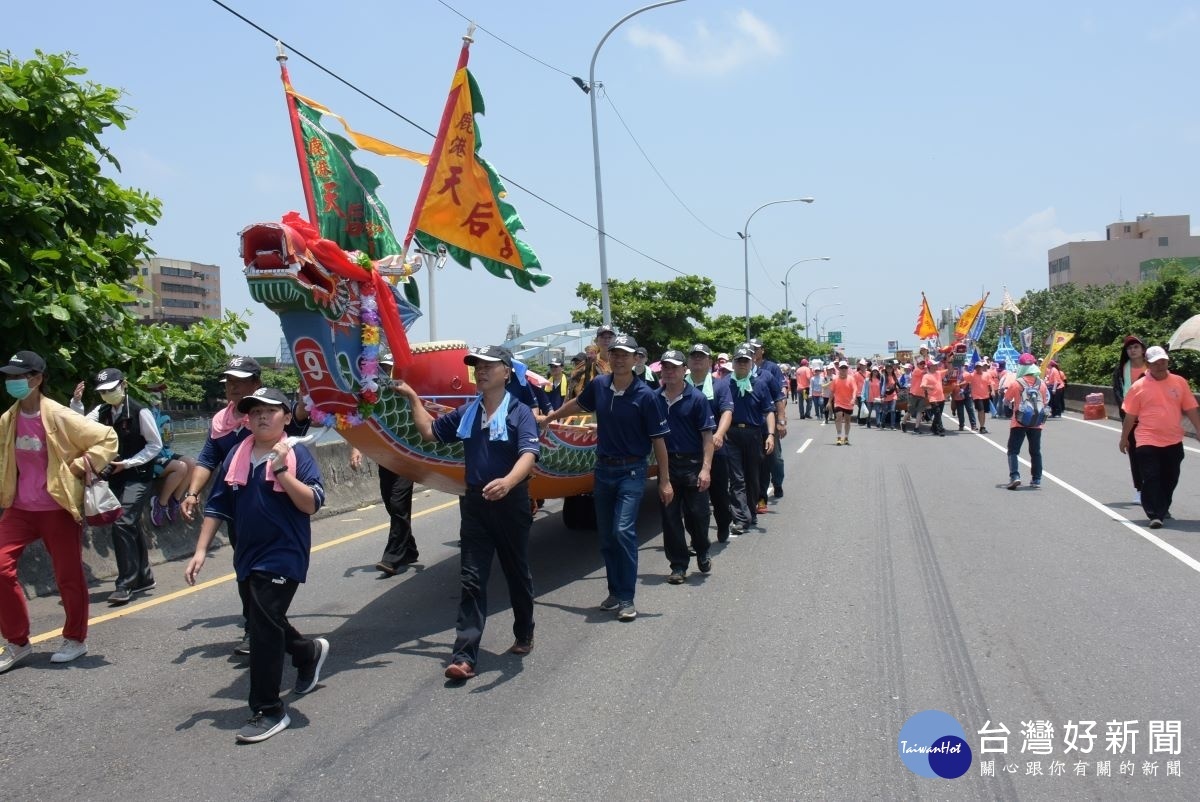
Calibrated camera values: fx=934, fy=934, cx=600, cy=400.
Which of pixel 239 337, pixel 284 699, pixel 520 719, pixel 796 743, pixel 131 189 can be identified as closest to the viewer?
pixel 796 743

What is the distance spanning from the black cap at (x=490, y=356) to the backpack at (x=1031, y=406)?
816 cm

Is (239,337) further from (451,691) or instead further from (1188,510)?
(1188,510)

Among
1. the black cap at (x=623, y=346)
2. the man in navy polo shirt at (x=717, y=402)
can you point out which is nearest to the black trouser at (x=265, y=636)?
the black cap at (x=623, y=346)

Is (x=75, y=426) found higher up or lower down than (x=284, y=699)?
higher up

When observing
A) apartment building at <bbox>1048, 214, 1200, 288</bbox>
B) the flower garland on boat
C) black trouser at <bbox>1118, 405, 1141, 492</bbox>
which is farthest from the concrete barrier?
apartment building at <bbox>1048, 214, 1200, 288</bbox>

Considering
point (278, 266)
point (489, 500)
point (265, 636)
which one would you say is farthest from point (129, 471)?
point (489, 500)

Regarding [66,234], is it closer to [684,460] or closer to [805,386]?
[684,460]

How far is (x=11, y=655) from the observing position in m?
5.36

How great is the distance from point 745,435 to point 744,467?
38cm

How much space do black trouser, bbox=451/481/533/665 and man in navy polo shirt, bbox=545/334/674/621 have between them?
0.99m

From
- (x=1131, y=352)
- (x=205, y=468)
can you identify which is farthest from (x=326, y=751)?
(x=1131, y=352)

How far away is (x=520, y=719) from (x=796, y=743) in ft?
4.22

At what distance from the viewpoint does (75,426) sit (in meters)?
5.49

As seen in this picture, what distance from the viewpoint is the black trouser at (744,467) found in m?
9.15
